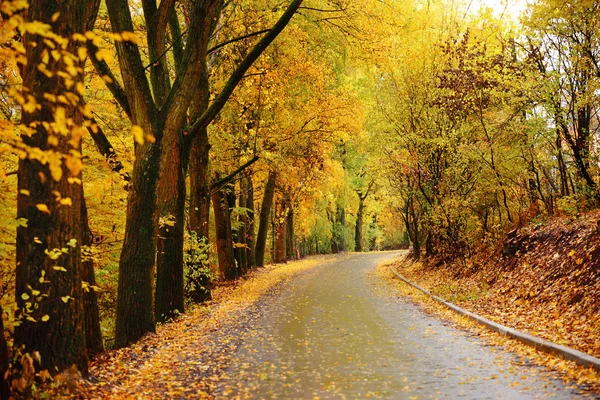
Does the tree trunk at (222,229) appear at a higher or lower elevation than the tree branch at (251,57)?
lower

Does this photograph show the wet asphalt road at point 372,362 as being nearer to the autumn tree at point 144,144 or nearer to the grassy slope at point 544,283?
the grassy slope at point 544,283

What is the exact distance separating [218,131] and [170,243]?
8.67 meters

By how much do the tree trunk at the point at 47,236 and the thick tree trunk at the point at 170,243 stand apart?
668 centimetres

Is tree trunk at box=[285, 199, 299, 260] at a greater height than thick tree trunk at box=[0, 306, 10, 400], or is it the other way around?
tree trunk at box=[285, 199, 299, 260]

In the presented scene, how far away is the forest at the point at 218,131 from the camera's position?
6.73m

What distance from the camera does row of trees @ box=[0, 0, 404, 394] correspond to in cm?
634

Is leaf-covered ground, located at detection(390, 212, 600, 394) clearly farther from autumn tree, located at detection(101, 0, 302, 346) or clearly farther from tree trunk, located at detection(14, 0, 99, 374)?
autumn tree, located at detection(101, 0, 302, 346)

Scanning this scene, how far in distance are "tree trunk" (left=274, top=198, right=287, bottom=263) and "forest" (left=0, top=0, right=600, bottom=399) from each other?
5.76 meters

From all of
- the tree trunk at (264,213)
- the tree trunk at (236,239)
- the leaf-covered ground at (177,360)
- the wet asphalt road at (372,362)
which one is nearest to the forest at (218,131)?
the tree trunk at (264,213)

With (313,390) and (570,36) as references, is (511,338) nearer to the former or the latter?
(313,390)

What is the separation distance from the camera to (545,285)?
1297 centimetres

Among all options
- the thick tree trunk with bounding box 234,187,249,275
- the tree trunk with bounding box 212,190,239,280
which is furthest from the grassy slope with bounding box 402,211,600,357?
the thick tree trunk with bounding box 234,187,249,275

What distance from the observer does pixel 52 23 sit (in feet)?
22.6

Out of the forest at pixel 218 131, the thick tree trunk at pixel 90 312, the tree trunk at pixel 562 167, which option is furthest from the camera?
the tree trunk at pixel 562 167
